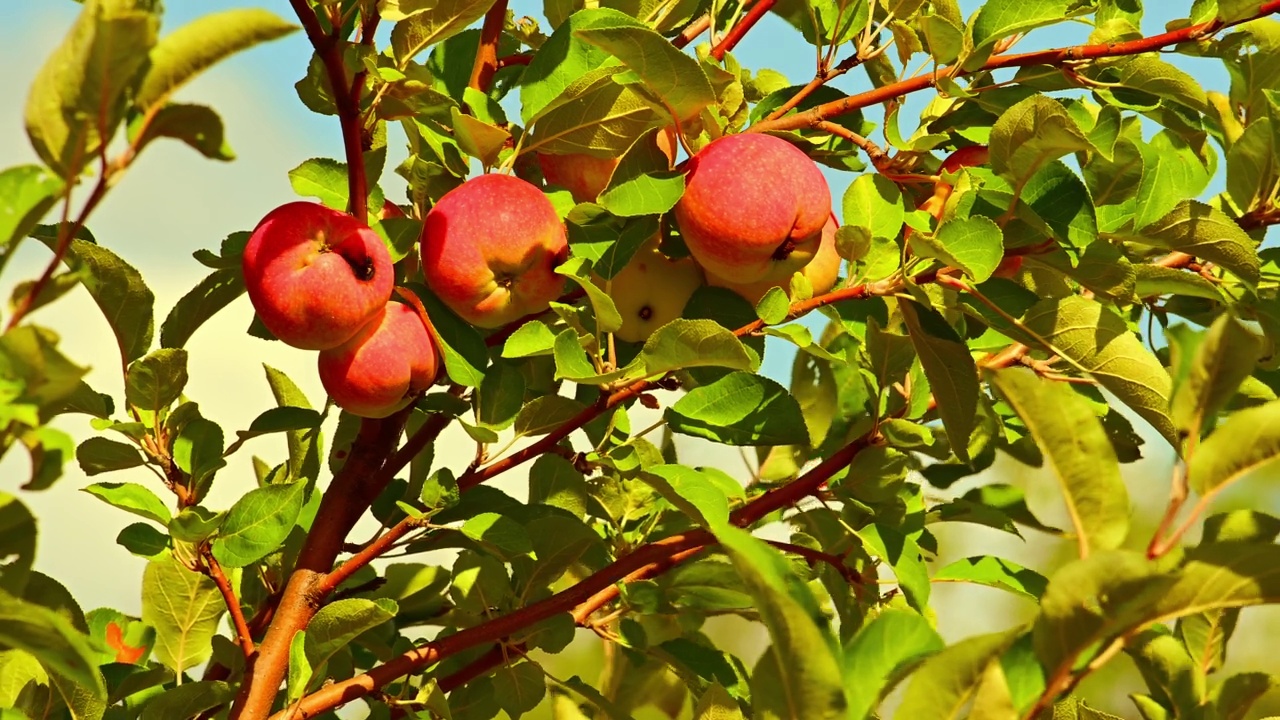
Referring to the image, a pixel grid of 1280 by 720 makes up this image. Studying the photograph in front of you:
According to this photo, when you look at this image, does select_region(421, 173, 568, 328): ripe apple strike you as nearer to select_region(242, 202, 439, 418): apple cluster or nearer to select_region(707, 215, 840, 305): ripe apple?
select_region(242, 202, 439, 418): apple cluster

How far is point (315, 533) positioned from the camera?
1317 mm

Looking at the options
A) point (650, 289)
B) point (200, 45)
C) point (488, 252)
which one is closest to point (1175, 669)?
point (650, 289)

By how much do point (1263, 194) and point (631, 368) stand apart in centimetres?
79

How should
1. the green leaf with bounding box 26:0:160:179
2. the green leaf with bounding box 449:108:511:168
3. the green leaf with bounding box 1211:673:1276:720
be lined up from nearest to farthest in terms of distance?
the green leaf with bounding box 26:0:160:179, the green leaf with bounding box 1211:673:1276:720, the green leaf with bounding box 449:108:511:168

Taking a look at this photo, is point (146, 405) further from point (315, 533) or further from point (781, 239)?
point (781, 239)

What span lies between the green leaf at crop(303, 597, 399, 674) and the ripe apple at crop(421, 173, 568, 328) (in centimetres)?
31

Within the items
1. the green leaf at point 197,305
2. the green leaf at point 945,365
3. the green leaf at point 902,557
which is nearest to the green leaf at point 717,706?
the green leaf at point 902,557

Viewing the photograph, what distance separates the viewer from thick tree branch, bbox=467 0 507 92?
4.48 ft

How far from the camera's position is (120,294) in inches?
48.4

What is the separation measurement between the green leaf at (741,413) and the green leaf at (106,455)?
56cm

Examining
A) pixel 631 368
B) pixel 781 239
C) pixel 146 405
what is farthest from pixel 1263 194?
pixel 146 405

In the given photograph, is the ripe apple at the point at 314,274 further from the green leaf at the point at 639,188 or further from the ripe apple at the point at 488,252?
the green leaf at the point at 639,188

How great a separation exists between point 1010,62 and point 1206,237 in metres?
0.29

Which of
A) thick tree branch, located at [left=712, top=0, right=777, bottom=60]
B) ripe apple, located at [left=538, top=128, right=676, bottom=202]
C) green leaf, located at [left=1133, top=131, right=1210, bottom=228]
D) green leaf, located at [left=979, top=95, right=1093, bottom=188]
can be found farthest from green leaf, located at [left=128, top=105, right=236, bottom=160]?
green leaf, located at [left=1133, top=131, right=1210, bottom=228]
